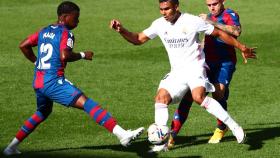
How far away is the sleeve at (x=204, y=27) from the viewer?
11034mm

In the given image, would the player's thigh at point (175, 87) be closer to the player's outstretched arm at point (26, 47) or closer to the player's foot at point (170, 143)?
the player's foot at point (170, 143)

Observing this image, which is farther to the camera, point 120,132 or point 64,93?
point 64,93

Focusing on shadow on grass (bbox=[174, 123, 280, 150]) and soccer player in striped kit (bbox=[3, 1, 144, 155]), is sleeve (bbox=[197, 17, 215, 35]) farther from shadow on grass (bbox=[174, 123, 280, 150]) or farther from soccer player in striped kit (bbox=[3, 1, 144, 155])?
shadow on grass (bbox=[174, 123, 280, 150])

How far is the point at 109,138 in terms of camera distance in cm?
1223

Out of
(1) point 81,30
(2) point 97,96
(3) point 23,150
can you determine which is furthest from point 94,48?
(3) point 23,150

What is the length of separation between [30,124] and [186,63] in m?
2.43

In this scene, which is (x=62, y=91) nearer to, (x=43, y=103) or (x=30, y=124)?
(x=43, y=103)

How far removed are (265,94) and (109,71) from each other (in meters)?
4.57

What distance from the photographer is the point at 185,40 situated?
10992mm

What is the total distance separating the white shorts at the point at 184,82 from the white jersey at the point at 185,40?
0.32 feet

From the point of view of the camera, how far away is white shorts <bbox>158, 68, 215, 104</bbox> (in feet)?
36.0

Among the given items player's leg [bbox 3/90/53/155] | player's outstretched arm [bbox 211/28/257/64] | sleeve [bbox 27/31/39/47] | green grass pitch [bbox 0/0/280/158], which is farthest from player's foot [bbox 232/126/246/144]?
sleeve [bbox 27/31/39/47]

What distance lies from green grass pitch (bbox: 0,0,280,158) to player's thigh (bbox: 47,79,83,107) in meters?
0.84

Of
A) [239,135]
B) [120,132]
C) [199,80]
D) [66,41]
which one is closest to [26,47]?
[66,41]
